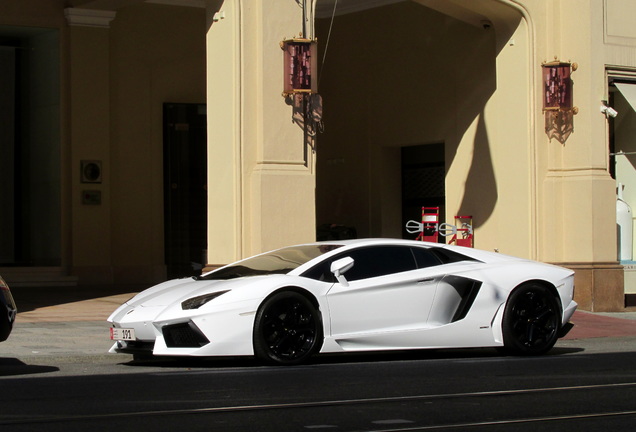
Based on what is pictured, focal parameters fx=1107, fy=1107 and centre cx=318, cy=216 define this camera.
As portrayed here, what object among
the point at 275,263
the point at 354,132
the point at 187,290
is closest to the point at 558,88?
the point at 354,132

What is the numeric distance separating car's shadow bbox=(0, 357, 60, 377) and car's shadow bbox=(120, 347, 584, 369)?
2.61 ft

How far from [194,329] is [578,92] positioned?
10360 millimetres

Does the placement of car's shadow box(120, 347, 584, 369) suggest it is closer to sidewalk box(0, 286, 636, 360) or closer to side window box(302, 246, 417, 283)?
sidewalk box(0, 286, 636, 360)

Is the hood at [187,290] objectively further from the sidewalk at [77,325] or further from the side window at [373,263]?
the sidewalk at [77,325]

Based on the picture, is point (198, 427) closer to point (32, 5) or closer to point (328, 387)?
point (328, 387)

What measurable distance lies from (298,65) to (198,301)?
6.46 metres

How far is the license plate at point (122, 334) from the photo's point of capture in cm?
991

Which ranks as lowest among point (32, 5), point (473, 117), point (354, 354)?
point (354, 354)

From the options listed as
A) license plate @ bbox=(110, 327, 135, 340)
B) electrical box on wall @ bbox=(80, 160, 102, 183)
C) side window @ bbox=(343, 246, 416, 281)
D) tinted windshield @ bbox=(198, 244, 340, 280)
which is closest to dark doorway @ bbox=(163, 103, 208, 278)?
electrical box on wall @ bbox=(80, 160, 102, 183)

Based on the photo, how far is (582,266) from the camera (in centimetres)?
1767

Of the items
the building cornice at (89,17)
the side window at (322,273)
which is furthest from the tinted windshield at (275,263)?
the building cornice at (89,17)

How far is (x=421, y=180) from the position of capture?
21.7m

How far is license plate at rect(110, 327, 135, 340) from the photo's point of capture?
9.91 meters

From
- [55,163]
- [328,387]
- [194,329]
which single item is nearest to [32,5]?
[55,163]
